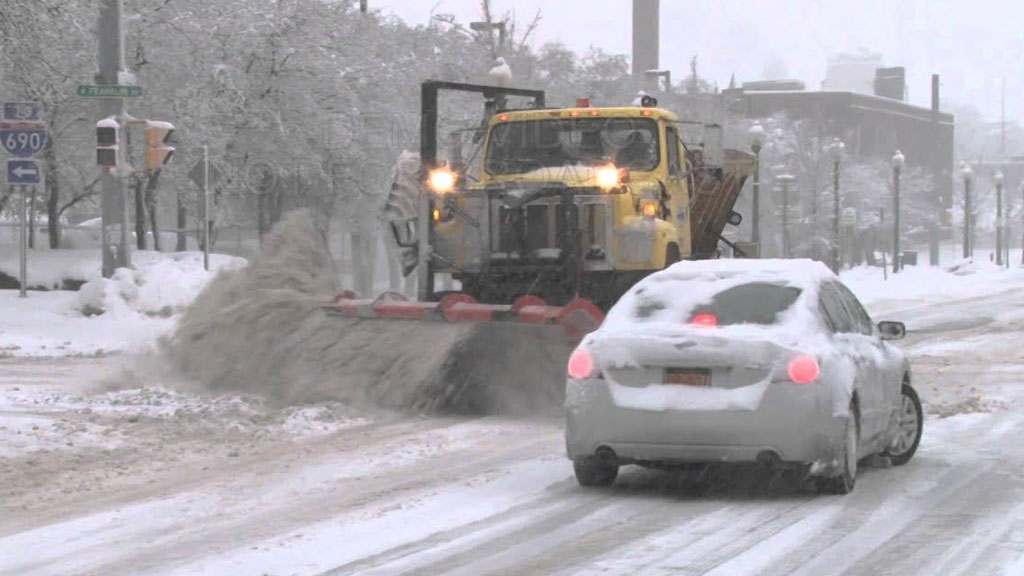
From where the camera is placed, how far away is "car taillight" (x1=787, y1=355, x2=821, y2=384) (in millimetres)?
9406

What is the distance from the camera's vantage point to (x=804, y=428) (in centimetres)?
936

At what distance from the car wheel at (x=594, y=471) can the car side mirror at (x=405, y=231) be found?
6.20 metres

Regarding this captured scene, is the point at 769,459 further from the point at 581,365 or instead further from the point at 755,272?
the point at 755,272

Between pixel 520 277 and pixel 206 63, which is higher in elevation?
pixel 206 63

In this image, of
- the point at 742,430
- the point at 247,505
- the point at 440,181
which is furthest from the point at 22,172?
the point at 742,430

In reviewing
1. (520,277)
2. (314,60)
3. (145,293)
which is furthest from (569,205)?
(314,60)

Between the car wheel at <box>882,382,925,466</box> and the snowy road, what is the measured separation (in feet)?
0.41

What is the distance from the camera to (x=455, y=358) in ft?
45.7

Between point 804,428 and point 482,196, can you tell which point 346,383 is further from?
point 804,428

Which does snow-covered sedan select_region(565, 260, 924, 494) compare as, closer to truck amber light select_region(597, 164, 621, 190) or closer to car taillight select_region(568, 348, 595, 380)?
car taillight select_region(568, 348, 595, 380)

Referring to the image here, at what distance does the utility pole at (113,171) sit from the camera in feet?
80.8

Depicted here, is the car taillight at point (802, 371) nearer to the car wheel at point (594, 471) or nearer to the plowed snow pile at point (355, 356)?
the car wheel at point (594, 471)

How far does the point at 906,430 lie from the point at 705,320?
2358mm

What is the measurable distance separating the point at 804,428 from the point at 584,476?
153 cm
